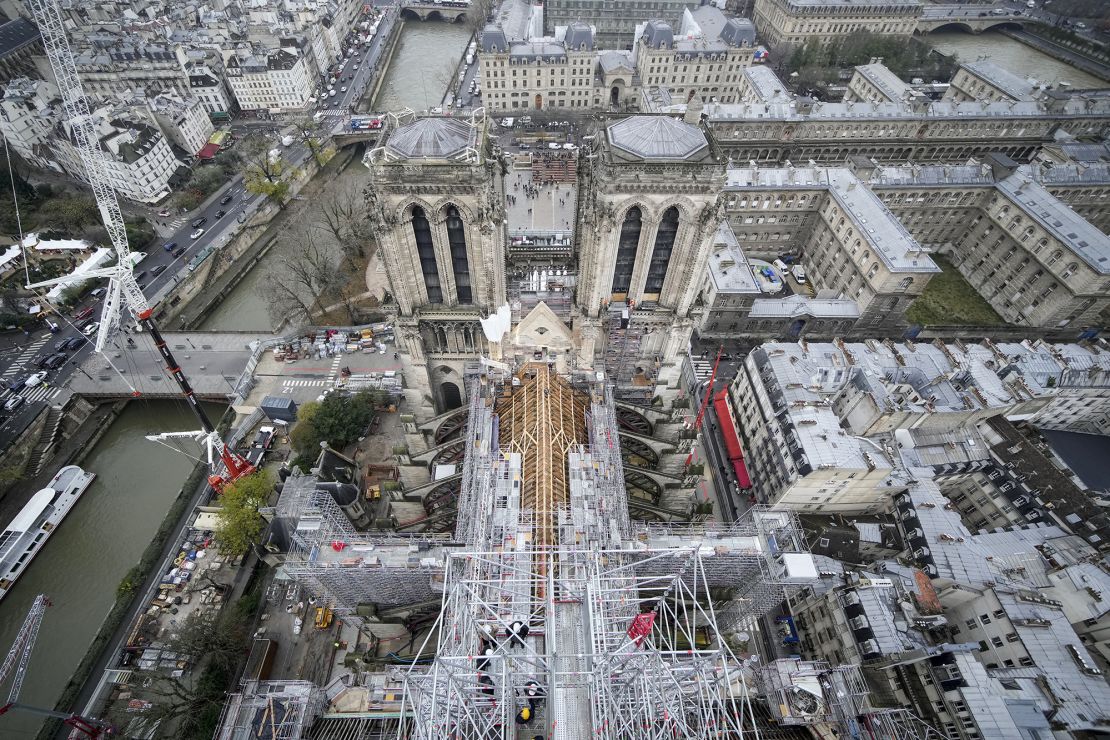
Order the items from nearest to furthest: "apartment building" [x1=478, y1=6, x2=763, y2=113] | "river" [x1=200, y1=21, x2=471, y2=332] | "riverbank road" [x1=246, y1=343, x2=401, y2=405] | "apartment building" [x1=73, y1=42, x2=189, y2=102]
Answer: "riverbank road" [x1=246, y1=343, x2=401, y2=405] → "river" [x1=200, y1=21, x2=471, y2=332] → "apartment building" [x1=73, y1=42, x2=189, y2=102] → "apartment building" [x1=478, y1=6, x2=763, y2=113]

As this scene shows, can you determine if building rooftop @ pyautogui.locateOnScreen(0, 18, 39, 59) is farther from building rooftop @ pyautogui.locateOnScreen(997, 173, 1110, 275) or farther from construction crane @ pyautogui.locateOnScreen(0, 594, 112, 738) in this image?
building rooftop @ pyautogui.locateOnScreen(997, 173, 1110, 275)

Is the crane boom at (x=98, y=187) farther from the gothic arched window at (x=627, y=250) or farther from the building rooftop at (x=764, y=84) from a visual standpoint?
the building rooftop at (x=764, y=84)

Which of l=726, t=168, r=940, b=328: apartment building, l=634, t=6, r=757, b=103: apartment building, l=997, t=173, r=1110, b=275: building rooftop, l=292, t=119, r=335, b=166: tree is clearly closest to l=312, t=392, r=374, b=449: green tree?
l=726, t=168, r=940, b=328: apartment building

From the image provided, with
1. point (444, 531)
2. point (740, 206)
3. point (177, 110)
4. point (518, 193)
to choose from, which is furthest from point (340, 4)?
point (444, 531)

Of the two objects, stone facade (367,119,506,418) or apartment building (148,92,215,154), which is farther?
apartment building (148,92,215,154)

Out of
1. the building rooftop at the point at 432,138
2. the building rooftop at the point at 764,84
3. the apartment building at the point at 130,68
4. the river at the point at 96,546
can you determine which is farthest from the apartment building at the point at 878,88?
the apartment building at the point at 130,68

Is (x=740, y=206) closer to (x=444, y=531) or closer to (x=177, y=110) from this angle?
(x=444, y=531)
